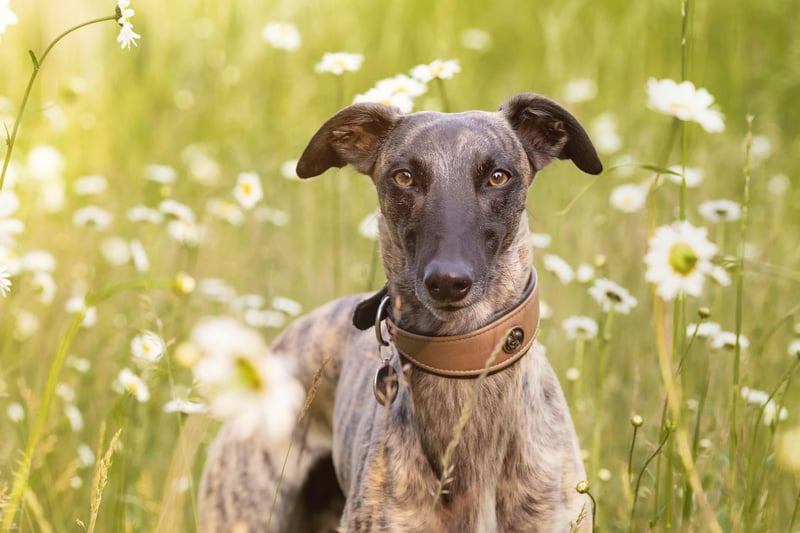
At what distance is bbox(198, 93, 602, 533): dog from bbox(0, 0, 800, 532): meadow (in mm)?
279

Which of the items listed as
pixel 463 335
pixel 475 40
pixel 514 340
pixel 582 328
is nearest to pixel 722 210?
pixel 582 328

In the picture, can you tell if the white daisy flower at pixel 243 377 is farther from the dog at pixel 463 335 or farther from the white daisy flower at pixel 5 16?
the dog at pixel 463 335

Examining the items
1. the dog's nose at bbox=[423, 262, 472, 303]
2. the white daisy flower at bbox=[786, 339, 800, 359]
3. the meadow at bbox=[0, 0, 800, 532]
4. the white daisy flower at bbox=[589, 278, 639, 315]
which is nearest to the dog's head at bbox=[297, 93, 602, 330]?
the dog's nose at bbox=[423, 262, 472, 303]

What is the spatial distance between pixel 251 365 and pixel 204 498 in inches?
109

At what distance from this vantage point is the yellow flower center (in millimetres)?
1818

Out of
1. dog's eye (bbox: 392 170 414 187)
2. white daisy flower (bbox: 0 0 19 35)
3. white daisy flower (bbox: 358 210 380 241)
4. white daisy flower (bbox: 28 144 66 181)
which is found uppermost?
white daisy flower (bbox: 0 0 19 35)

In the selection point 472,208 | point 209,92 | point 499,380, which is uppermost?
point 209,92

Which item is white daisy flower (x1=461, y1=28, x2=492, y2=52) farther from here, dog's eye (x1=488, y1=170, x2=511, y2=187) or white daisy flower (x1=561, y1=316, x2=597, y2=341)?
dog's eye (x1=488, y1=170, x2=511, y2=187)

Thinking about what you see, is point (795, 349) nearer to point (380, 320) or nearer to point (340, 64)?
point (380, 320)

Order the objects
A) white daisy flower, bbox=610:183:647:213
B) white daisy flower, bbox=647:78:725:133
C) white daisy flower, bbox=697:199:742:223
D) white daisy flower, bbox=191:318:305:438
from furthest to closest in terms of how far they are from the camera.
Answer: white daisy flower, bbox=610:183:647:213, white daisy flower, bbox=697:199:742:223, white daisy flower, bbox=647:78:725:133, white daisy flower, bbox=191:318:305:438

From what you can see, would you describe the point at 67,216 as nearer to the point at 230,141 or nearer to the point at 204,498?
the point at 230,141

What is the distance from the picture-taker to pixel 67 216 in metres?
6.23

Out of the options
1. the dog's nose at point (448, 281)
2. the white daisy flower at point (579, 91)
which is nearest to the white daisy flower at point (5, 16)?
the dog's nose at point (448, 281)

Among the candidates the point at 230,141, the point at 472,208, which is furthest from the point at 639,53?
the point at 472,208
